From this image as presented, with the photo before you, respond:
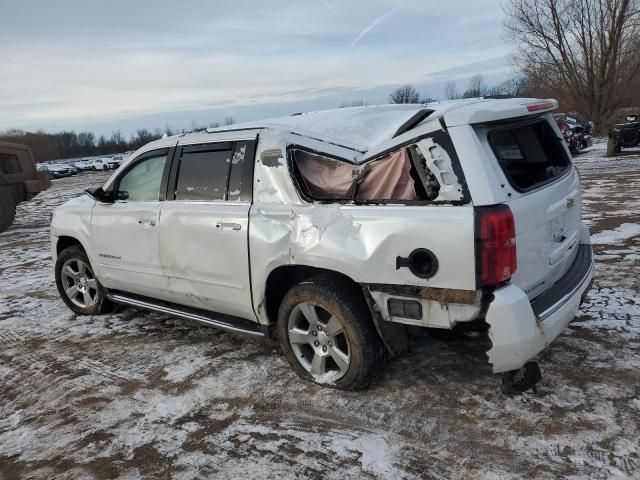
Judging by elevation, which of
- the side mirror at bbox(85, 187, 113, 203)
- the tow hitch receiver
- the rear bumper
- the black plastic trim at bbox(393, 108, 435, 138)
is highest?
the black plastic trim at bbox(393, 108, 435, 138)

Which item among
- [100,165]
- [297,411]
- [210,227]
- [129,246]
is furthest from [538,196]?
[100,165]

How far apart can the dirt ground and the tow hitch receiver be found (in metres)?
0.16

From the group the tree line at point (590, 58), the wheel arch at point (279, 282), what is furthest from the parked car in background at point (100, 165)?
the wheel arch at point (279, 282)

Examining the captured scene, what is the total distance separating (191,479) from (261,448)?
414 millimetres

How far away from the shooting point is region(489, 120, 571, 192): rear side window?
10.0 feet

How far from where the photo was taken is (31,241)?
10578 mm

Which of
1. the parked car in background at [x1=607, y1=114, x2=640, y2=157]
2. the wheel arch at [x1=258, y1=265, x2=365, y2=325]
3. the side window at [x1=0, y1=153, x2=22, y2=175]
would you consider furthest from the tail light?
the parked car in background at [x1=607, y1=114, x2=640, y2=157]

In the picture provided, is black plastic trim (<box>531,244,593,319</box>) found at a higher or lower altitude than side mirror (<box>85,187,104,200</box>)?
lower

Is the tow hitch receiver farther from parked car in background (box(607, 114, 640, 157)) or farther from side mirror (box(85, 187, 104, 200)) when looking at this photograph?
parked car in background (box(607, 114, 640, 157))

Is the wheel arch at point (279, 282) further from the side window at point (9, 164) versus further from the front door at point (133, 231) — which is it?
the side window at point (9, 164)

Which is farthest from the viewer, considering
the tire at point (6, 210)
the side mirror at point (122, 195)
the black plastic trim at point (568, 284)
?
the tire at point (6, 210)

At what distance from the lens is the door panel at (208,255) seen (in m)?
3.78

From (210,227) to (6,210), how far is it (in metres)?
10.5

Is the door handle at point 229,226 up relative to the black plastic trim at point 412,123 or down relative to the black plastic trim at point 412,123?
down
